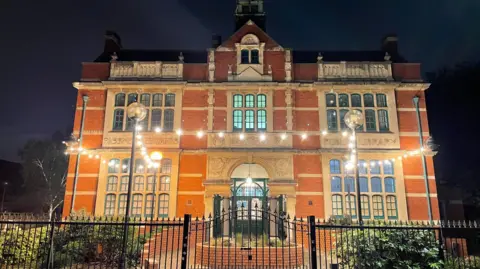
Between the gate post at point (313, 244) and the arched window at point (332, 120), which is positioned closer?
the gate post at point (313, 244)

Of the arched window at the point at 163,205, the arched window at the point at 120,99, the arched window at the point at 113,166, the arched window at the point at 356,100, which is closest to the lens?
the arched window at the point at 163,205

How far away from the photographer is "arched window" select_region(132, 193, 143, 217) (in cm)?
1641

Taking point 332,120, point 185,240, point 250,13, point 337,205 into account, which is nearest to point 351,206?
point 337,205

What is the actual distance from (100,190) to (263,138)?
8785 millimetres

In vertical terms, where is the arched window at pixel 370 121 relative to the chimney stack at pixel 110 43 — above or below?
below

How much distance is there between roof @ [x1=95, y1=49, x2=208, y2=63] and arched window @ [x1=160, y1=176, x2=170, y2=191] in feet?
23.9

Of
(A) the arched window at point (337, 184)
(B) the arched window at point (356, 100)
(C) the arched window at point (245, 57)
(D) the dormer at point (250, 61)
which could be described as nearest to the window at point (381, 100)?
(B) the arched window at point (356, 100)

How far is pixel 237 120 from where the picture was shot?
57.3ft

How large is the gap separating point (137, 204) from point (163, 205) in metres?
1.35

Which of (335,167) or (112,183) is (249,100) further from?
(112,183)

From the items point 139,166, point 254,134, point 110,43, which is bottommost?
point 139,166

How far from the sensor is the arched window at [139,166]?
1708cm

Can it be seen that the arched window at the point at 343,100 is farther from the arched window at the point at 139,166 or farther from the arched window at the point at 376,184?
the arched window at the point at 139,166

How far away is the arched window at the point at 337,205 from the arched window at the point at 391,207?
232 centimetres
